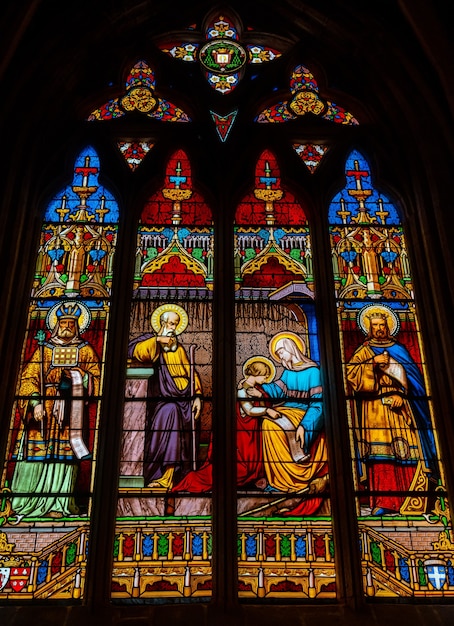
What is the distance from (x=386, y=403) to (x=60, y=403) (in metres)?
2.51

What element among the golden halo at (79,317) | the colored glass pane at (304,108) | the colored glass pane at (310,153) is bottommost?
the golden halo at (79,317)

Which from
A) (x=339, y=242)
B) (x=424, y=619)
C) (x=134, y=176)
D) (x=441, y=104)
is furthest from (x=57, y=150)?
(x=424, y=619)

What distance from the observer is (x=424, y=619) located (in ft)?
21.0

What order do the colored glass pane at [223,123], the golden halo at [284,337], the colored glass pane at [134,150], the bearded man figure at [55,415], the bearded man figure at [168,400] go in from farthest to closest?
1. the colored glass pane at [223,123]
2. the colored glass pane at [134,150]
3. the golden halo at [284,337]
4. the bearded man figure at [168,400]
5. the bearded man figure at [55,415]

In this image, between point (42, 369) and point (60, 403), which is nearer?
point (60, 403)

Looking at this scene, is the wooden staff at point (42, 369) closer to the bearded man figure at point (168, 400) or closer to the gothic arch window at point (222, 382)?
the gothic arch window at point (222, 382)

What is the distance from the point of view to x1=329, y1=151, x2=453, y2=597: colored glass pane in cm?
688

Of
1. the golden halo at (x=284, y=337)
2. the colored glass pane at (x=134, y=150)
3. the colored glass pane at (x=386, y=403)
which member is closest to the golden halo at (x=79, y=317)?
the golden halo at (x=284, y=337)

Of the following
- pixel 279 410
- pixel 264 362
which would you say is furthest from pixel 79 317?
pixel 279 410

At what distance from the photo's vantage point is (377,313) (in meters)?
8.15

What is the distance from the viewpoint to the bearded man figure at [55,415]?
23.4 ft

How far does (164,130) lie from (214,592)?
181 inches

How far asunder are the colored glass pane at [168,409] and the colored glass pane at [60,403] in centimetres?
28

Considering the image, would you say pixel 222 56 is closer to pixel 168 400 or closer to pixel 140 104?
pixel 140 104
